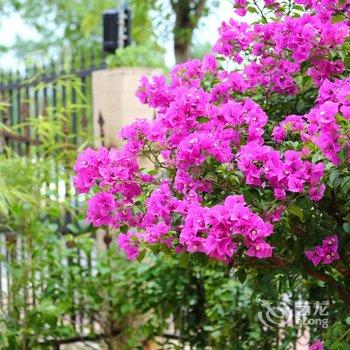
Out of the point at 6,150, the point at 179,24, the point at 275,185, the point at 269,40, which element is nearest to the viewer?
the point at 275,185

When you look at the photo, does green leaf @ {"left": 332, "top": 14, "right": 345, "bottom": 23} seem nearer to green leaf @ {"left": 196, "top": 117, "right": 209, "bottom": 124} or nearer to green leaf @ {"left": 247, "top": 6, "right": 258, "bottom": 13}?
green leaf @ {"left": 247, "top": 6, "right": 258, "bottom": 13}

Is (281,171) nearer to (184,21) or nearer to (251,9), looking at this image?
(251,9)

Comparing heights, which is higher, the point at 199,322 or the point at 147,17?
the point at 147,17

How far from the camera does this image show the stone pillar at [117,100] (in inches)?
244

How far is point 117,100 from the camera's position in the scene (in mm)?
6238

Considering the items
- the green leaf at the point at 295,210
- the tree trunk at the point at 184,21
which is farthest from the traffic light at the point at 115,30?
the green leaf at the point at 295,210

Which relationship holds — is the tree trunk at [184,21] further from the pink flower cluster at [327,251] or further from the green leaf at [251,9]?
the pink flower cluster at [327,251]

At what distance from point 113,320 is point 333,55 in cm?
272

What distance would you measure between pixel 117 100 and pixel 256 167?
132 inches

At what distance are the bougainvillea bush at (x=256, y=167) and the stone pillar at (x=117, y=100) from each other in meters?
2.40

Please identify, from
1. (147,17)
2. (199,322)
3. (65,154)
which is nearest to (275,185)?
(199,322)

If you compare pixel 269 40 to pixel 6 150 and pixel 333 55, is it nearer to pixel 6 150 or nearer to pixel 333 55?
pixel 333 55

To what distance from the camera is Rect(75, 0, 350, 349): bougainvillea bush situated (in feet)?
9.40

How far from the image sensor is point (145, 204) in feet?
11.1
